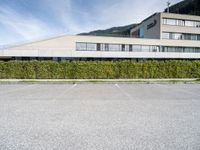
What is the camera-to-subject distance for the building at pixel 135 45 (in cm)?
3052

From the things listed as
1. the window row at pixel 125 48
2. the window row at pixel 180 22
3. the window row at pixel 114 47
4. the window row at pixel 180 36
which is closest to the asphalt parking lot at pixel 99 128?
the window row at pixel 114 47

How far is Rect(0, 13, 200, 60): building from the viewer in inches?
1201

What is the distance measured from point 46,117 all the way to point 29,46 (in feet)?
91.8

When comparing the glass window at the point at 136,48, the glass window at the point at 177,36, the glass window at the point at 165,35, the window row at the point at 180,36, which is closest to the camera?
the glass window at the point at 136,48

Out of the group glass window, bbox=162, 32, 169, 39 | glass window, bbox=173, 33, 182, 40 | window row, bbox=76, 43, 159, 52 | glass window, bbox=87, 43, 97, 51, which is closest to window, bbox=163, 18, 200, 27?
glass window, bbox=173, 33, 182, 40

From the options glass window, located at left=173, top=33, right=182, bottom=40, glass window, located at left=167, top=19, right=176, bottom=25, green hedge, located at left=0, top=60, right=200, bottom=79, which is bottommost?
green hedge, located at left=0, top=60, right=200, bottom=79

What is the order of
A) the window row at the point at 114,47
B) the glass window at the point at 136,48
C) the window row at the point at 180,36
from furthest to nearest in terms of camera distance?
the window row at the point at 180,36 → the glass window at the point at 136,48 → the window row at the point at 114,47

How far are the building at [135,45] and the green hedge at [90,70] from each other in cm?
964

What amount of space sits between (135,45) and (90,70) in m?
18.1

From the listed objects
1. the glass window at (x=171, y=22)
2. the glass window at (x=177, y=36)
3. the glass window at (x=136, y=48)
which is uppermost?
the glass window at (x=171, y=22)

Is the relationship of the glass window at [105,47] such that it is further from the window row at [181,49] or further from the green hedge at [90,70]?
the green hedge at [90,70]

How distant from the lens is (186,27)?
4156cm

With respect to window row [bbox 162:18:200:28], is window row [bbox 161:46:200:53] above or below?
below

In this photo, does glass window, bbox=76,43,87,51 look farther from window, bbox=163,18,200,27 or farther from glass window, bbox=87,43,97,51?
window, bbox=163,18,200,27
